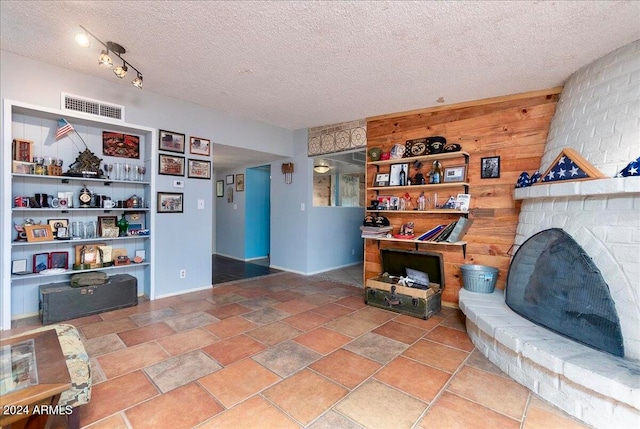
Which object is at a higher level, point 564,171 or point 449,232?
point 564,171

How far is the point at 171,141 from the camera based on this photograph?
3709mm

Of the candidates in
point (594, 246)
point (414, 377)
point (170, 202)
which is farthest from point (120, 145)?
point (594, 246)

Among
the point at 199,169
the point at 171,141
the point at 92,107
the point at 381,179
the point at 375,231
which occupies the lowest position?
the point at 375,231

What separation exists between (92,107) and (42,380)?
2.89 meters

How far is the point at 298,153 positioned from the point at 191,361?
3664 millimetres

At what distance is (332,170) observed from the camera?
5664 mm

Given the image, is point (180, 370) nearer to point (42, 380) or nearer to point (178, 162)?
point (42, 380)

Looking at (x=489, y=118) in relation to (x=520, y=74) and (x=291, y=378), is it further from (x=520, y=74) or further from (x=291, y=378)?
(x=291, y=378)

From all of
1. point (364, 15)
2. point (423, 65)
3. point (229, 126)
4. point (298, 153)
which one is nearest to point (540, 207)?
point (423, 65)

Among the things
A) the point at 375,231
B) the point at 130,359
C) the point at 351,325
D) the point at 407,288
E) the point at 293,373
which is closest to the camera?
the point at 293,373

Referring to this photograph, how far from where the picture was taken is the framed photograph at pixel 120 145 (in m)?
3.41

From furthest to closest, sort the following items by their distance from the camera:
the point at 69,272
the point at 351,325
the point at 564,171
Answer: the point at 69,272, the point at 351,325, the point at 564,171

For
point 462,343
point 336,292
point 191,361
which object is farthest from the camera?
point 336,292

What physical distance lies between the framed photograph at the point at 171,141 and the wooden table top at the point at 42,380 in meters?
2.58
